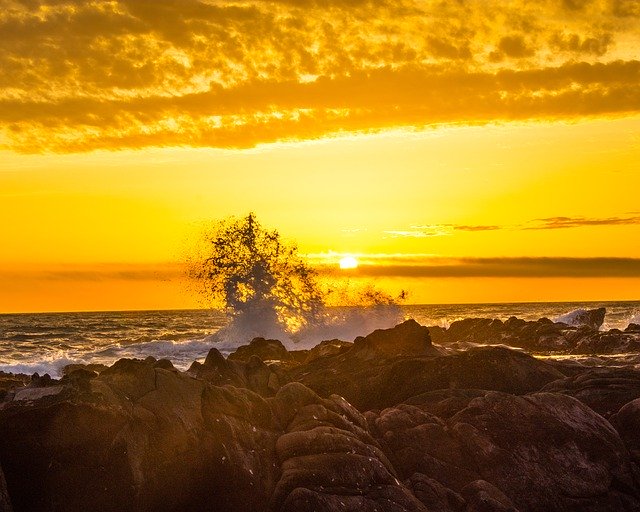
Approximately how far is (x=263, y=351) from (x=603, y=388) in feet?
54.4

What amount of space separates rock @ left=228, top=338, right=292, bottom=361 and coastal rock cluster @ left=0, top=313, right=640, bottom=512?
13.0 m

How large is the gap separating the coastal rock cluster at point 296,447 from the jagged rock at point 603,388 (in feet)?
0.14

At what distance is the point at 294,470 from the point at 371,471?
1.22 metres

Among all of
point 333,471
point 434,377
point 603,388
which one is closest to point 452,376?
point 434,377

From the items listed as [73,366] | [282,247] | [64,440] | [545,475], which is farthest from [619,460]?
[282,247]

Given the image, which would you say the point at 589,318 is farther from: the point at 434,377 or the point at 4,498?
the point at 4,498

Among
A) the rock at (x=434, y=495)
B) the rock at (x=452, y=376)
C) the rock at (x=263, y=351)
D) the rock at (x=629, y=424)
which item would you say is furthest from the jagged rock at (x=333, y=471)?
the rock at (x=263, y=351)

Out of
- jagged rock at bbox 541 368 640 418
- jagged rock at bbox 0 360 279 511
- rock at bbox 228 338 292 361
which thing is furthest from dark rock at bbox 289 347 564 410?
rock at bbox 228 338 292 361

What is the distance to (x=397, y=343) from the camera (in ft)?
70.4

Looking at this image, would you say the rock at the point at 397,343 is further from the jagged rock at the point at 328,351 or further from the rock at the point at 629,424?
the rock at the point at 629,424

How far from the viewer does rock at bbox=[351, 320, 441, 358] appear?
831 inches

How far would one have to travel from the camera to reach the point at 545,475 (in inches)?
535

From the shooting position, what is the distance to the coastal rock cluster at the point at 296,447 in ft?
37.6

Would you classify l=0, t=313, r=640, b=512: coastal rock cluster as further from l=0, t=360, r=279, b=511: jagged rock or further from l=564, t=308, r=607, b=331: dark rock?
l=564, t=308, r=607, b=331: dark rock
